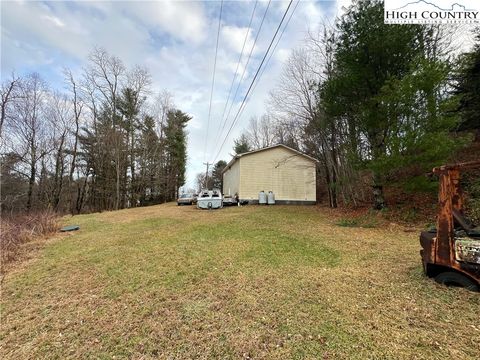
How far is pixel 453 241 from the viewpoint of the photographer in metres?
3.22

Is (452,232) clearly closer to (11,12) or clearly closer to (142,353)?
(142,353)

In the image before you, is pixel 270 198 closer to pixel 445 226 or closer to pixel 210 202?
pixel 210 202

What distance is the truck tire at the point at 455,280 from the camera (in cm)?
327

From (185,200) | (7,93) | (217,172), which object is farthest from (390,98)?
(217,172)

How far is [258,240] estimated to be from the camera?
6.95 m

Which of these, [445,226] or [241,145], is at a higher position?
[241,145]

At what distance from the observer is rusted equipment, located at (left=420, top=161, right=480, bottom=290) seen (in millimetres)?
3137

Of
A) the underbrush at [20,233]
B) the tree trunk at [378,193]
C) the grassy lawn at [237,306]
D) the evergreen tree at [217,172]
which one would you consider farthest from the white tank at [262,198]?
the evergreen tree at [217,172]

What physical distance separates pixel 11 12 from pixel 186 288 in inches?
397

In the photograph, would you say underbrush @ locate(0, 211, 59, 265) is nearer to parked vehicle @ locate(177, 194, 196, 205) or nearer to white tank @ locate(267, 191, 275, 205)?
parked vehicle @ locate(177, 194, 196, 205)
